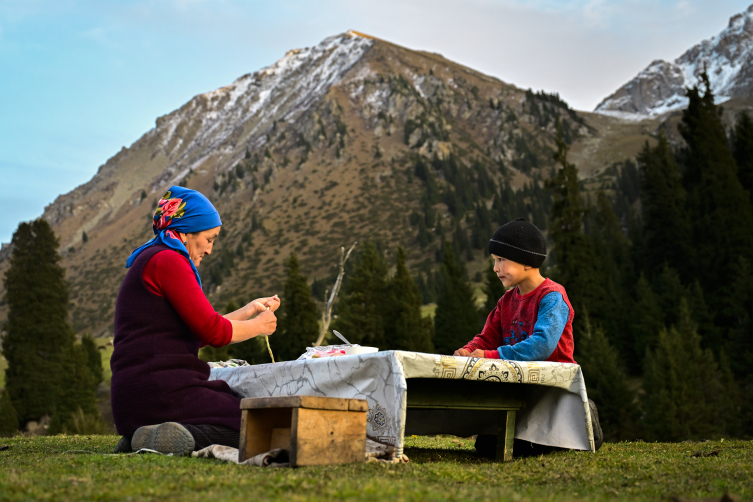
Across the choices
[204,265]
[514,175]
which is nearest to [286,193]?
[204,265]

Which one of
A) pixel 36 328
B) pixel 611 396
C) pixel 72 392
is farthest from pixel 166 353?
pixel 36 328

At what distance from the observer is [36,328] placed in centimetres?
4119

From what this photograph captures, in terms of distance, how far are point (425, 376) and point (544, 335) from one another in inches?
54.7

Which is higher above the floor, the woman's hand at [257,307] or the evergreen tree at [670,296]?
the evergreen tree at [670,296]

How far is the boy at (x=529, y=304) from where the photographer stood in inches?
208

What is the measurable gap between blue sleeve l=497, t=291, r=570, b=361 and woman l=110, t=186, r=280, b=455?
6.85ft

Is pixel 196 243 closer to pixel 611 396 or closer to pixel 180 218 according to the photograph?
pixel 180 218

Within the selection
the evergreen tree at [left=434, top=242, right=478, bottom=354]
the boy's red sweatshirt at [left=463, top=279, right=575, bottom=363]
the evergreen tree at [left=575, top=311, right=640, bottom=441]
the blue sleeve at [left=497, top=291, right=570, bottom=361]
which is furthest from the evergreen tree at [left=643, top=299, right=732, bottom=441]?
the blue sleeve at [left=497, top=291, right=570, bottom=361]

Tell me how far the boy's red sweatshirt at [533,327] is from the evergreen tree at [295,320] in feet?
134

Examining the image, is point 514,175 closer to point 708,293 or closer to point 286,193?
point 286,193

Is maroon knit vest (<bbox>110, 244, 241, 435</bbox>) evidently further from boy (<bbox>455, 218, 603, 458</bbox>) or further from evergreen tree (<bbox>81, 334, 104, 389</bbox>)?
evergreen tree (<bbox>81, 334, 104, 389</bbox>)

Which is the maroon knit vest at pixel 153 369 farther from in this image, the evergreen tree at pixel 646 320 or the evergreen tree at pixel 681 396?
the evergreen tree at pixel 646 320

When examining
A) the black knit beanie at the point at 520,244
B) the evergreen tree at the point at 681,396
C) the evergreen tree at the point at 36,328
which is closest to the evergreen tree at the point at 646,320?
the evergreen tree at the point at 681,396

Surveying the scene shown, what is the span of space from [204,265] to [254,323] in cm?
15412
